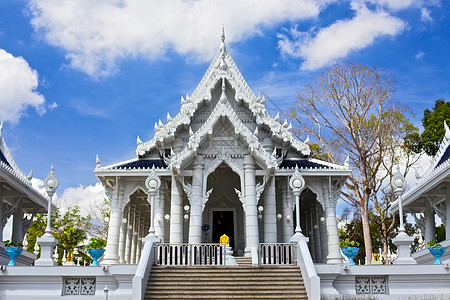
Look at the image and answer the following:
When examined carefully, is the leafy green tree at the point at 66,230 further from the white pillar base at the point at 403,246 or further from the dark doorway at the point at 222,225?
the white pillar base at the point at 403,246

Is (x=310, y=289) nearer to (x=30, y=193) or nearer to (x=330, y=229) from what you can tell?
(x=330, y=229)

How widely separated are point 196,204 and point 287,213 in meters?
4.46

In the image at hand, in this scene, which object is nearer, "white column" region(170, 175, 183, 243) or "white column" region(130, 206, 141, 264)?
"white column" region(170, 175, 183, 243)

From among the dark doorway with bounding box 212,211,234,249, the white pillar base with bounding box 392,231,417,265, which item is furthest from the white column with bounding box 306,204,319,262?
the white pillar base with bounding box 392,231,417,265

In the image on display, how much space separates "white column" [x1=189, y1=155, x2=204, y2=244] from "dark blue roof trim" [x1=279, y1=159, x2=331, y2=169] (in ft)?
14.5

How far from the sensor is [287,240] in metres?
22.7

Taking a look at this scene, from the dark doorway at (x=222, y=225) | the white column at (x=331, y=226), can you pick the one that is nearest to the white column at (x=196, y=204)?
the dark doorway at (x=222, y=225)

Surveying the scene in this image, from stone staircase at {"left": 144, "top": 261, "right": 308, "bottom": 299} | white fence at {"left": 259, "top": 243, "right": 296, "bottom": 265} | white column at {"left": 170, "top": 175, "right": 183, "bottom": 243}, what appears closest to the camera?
stone staircase at {"left": 144, "top": 261, "right": 308, "bottom": 299}

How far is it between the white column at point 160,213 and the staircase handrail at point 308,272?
8085 mm

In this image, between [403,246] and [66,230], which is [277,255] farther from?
[66,230]

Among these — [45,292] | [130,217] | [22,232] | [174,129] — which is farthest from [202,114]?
[45,292]

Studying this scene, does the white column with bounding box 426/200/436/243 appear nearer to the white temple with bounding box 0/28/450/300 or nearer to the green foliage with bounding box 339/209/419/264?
the white temple with bounding box 0/28/450/300

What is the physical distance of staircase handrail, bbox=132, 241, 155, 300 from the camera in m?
14.1

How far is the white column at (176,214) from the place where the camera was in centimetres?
2195
